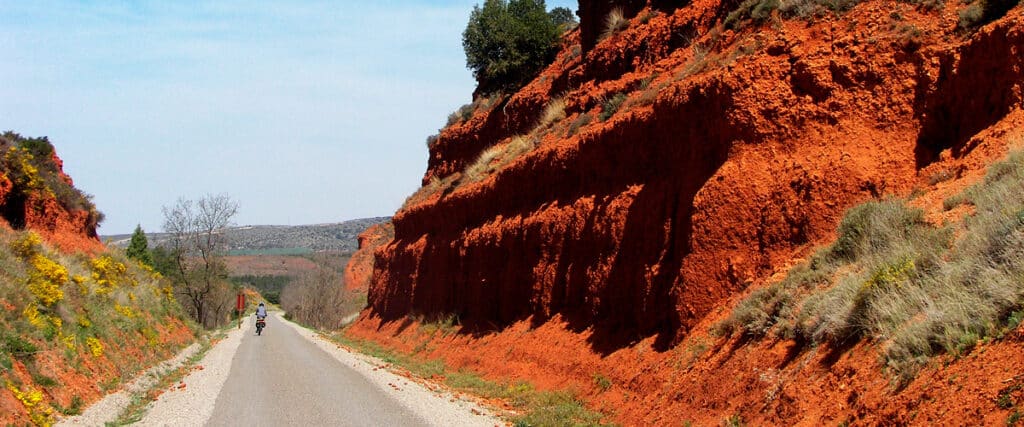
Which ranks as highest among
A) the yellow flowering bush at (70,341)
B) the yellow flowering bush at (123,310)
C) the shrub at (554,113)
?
the shrub at (554,113)

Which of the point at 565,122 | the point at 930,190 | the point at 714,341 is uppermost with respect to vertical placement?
the point at 565,122

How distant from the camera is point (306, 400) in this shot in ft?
47.5

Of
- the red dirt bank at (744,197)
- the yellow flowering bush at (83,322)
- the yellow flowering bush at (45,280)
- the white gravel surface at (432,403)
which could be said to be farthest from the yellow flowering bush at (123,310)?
the red dirt bank at (744,197)

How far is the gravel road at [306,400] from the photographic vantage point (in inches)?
485

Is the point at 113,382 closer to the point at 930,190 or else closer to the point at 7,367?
the point at 7,367

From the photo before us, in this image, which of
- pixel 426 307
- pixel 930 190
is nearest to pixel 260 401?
pixel 930 190

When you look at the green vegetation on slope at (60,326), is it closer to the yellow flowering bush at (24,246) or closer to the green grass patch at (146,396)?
the yellow flowering bush at (24,246)

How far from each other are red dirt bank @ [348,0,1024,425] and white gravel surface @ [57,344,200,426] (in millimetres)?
8269

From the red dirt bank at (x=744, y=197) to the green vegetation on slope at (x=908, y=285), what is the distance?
1.08ft

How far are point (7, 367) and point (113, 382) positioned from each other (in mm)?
4881

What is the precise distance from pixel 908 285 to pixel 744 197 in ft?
16.5

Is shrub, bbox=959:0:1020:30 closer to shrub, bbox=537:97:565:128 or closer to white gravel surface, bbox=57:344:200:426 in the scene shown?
shrub, bbox=537:97:565:128

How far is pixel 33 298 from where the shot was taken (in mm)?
15312

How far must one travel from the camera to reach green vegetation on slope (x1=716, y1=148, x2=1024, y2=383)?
21.7ft
